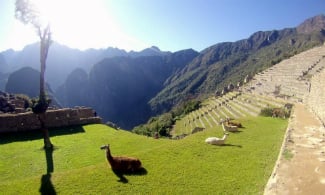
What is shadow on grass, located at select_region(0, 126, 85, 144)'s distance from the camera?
704 inches

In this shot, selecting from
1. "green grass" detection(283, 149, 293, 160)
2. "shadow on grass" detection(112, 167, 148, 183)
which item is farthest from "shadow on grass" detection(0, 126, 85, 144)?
"green grass" detection(283, 149, 293, 160)

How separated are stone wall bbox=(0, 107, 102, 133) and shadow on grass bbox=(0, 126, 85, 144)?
1.57ft

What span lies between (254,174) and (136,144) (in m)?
8.77

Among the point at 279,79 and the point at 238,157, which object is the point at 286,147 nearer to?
the point at 238,157

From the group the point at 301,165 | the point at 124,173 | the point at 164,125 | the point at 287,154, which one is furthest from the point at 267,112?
the point at 164,125

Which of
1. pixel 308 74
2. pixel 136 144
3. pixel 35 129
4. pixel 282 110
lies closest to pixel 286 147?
pixel 136 144

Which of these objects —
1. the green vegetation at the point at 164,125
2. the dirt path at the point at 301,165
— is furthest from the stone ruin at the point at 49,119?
the green vegetation at the point at 164,125

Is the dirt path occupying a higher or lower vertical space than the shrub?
lower

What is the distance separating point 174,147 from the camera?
38.6 ft

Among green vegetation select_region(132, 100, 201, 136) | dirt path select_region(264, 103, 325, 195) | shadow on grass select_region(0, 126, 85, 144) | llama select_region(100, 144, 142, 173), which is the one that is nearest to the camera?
dirt path select_region(264, 103, 325, 195)

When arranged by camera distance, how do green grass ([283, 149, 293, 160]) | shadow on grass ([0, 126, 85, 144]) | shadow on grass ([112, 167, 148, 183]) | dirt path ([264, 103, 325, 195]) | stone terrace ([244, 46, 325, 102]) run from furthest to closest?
1. stone terrace ([244, 46, 325, 102])
2. shadow on grass ([0, 126, 85, 144])
3. green grass ([283, 149, 293, 160])
4. shadow on grass ([112, 167, 148, 183])
5. dirt path ([264, 103, 325, 195])

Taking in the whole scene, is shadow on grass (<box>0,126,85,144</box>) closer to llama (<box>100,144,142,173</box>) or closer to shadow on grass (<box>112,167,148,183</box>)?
llama (<box>100,144,142,173</box>)

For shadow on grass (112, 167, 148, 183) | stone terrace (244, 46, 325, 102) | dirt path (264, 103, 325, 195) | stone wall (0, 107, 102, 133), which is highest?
stone terrace (244, 46, 325, 102)

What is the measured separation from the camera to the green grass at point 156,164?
8.09 metres
